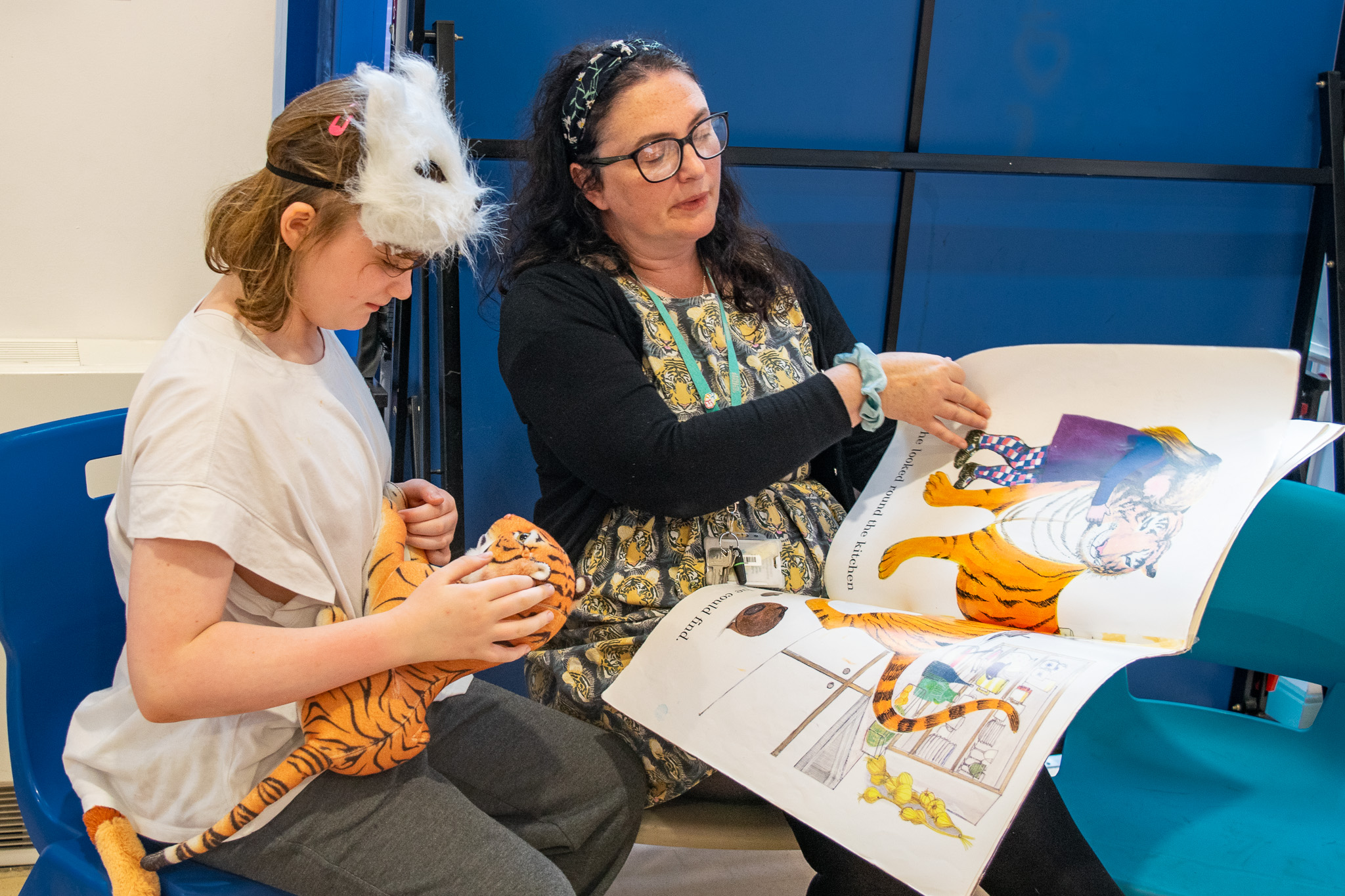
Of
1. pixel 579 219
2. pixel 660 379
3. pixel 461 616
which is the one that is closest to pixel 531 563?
pixel 461 616

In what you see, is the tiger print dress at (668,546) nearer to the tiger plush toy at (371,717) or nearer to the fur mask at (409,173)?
the tiger plush toy at (371,717)

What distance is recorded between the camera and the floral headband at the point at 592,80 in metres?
1.28

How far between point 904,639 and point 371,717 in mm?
527

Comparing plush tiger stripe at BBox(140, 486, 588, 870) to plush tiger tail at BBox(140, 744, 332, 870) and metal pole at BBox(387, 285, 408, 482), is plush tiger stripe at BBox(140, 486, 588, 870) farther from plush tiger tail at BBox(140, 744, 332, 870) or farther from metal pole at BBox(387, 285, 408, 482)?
metal pole at BBox(387, 285, 408, 482)

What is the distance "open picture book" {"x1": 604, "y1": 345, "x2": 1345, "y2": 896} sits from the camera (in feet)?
2.84

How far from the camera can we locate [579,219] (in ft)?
4.52

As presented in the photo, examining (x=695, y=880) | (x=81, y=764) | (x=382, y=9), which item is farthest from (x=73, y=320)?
(x=695, y=880)

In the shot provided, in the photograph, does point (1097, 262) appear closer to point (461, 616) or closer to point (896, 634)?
point (896, 634)

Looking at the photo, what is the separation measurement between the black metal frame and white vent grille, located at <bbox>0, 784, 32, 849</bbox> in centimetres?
84

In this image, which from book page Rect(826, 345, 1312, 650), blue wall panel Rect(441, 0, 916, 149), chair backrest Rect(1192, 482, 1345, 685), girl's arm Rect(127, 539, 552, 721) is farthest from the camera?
blue wall panel Rect(441, 0, 916, 149)

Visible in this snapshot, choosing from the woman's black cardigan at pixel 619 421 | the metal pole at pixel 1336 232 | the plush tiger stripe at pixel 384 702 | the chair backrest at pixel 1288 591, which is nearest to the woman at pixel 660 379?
the woman's black cardigan at pixel 619 421

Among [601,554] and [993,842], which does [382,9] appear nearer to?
[601,554]

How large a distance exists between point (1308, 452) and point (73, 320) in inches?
73.3

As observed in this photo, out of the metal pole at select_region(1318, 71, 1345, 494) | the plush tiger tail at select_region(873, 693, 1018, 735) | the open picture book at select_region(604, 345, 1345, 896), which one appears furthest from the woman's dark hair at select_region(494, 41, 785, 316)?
the metal pole at select_region(1318, 71, 1345, 494)
